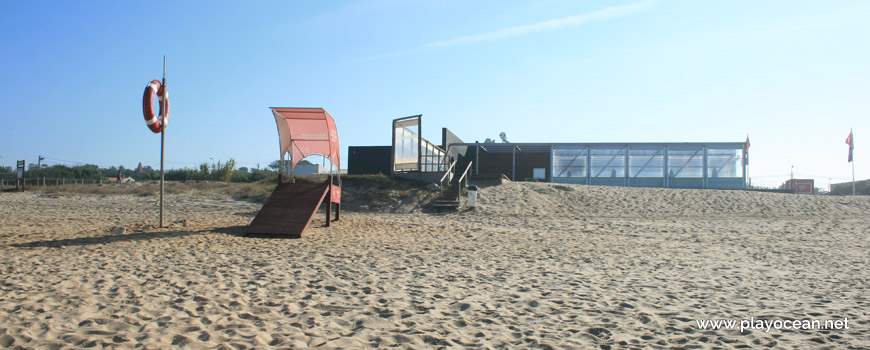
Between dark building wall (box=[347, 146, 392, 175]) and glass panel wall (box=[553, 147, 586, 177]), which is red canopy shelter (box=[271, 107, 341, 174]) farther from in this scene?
glass panel wall (box=[553, 147, 586, 177])

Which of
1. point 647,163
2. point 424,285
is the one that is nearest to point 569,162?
point 647,163

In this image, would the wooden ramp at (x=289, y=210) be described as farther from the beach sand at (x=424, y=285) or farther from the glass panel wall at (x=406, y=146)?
the glass panel wall at (x=406, y=146)

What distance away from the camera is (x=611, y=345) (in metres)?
3.74

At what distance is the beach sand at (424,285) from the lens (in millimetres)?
3898

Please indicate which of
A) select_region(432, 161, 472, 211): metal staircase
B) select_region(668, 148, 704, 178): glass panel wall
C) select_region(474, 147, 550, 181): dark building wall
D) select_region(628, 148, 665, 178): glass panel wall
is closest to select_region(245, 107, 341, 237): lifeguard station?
select_region(432, 161, 472, 211): metal staircase

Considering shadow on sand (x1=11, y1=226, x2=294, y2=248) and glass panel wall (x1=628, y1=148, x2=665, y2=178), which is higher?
glass panel wall (x1=628, y1=148, x2=665, y2=178)

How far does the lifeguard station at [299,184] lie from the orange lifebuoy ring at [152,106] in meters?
2.56

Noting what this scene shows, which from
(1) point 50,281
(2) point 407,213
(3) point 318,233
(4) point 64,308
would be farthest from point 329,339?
(2) point 407,213

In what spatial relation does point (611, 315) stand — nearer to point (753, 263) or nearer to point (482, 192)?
point (753, 263)

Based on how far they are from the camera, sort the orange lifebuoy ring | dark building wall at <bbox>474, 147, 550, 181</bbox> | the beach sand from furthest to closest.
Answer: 1. dark building wall at <bbox>474, 147, 550, 181</bbox>
2. the orange lifebuoy ring
3. the beach sand

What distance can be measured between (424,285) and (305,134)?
330 inches

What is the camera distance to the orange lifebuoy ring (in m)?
10.0

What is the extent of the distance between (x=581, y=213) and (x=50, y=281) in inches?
549

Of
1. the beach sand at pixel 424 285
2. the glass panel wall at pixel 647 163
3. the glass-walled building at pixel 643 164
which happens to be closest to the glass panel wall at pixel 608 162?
the glass-walled building at pixel 643 164
